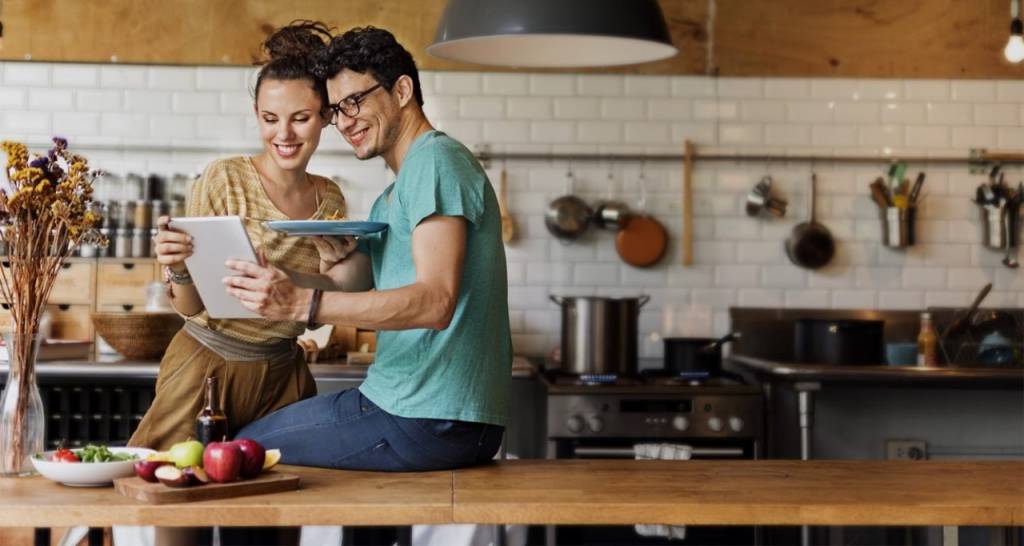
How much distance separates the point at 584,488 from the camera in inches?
106

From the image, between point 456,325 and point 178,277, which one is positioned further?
point 178,277

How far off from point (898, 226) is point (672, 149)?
3.75 feet

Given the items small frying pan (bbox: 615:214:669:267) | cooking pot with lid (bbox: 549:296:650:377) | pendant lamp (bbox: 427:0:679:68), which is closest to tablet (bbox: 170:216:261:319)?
pendant lamp (bbox: 427:0:679:68)

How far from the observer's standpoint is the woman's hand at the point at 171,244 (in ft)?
8.98

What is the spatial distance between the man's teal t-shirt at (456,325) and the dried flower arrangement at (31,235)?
2.36 feet

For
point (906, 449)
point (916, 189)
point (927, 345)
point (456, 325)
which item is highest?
point (916, 189)

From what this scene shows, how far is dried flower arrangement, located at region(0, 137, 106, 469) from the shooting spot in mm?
2746

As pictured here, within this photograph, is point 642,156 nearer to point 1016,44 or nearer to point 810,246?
point 810,246

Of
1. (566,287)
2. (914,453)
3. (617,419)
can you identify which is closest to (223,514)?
(617,419)

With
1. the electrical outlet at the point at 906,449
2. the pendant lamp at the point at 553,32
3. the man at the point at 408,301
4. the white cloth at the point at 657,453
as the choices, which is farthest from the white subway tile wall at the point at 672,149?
the man at the point at 408,301

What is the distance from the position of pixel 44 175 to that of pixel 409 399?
96cm

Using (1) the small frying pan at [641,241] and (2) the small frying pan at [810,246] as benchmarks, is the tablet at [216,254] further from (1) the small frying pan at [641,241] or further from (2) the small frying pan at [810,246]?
(2) the small frying pan at [810,246]

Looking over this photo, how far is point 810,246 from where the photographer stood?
5.90m

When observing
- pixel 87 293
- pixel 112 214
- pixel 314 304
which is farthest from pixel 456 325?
pixel 112 214
